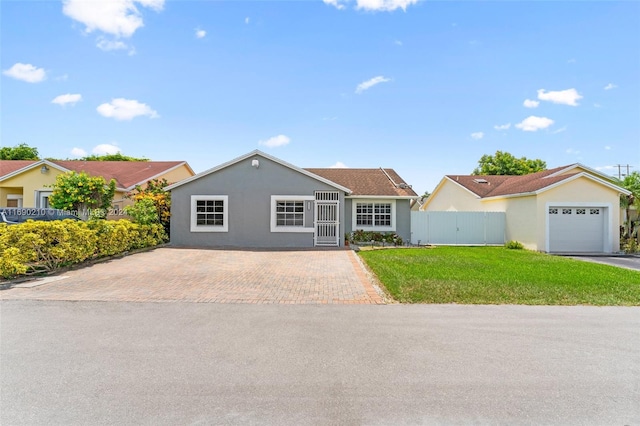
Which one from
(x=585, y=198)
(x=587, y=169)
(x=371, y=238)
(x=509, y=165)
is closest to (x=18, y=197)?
(x=371, y=238)

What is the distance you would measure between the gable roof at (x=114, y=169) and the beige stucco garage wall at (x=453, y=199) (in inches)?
855

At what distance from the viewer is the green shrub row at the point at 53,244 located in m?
9.10

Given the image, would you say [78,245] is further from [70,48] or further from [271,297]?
[271,297]

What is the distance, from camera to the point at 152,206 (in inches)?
655

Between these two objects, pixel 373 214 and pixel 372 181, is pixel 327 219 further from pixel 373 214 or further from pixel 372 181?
pixel 372 181

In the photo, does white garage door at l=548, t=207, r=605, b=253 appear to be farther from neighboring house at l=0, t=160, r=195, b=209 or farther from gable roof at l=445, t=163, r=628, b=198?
neighboring house at l=0, t=160, r=195, b=209

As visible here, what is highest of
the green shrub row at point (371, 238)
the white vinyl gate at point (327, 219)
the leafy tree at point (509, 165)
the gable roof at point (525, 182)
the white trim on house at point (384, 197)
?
the leafy tree at point (509, 165)

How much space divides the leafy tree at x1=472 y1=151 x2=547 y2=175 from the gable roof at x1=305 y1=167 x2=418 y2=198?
27450mm

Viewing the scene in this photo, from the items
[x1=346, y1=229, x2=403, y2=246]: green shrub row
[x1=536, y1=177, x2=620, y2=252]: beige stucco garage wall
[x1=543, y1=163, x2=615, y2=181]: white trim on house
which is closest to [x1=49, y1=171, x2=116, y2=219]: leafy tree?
[x1=346, y1=229, x2=403, y2=246]: green shrub row

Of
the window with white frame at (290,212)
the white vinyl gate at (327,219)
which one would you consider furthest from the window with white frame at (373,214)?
the window with white frame at (290,212)

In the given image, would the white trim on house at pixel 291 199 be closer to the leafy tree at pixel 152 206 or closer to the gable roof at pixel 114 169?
the leafy tree at pixel 152 206

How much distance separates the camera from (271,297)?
298 inches

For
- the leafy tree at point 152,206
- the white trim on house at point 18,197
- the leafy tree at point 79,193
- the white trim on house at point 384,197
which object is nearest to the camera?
the leafy tree at point 79,193

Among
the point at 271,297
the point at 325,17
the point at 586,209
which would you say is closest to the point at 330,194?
the point at 325,17
